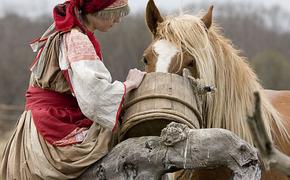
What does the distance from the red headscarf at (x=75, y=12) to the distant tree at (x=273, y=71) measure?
30.4m

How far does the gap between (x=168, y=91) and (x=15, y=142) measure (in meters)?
0.84

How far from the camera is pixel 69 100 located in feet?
12.1

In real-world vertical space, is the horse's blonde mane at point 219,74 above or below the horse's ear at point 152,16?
below

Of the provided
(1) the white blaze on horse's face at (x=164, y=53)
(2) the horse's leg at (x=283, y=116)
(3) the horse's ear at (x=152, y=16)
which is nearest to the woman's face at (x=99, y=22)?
(1) the white blaze on horse's face at (x=164, y=53)

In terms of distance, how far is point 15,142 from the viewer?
3.65 metres

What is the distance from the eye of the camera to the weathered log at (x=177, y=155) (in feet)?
10.2

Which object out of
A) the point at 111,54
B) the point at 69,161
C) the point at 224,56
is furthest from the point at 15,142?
the point at 111,54

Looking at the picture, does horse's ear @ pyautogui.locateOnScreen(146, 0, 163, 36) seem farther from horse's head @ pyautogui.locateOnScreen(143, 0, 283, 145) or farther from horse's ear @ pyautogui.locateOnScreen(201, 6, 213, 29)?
horse's ear @ pyautogui.locateOnScreen(201, 6, 213, 29)

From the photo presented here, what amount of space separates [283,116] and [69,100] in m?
1.42

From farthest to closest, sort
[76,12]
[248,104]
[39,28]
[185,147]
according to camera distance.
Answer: [39,28]
[248,104]
[76,12]
[185,147]

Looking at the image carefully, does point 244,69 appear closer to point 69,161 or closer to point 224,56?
point 224,56

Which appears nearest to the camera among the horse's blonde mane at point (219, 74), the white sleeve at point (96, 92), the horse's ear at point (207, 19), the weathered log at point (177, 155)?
the weathered log at point (177, 155)

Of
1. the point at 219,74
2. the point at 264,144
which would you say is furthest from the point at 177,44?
→ the point at 264,144

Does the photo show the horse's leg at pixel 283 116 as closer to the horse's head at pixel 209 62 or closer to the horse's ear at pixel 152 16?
the horse's head at pixel 209 62
